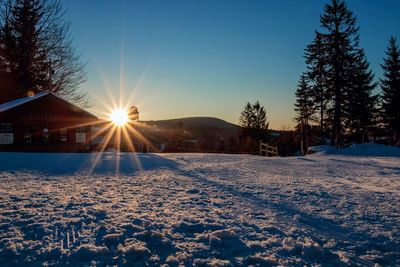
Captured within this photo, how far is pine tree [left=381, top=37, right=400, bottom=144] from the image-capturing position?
3447 centimetres

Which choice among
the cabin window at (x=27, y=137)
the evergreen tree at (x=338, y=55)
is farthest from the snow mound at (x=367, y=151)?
the cabin window at (x=27, y=137)

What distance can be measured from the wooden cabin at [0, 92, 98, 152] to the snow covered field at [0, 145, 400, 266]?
18818mm

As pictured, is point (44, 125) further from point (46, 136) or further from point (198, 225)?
point (198, 225)

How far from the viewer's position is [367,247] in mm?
3590

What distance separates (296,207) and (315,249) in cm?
203

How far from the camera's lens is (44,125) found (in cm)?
2544

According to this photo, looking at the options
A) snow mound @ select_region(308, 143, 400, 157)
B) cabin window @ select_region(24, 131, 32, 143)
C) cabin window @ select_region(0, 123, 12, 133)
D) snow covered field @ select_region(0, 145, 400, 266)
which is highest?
cabin window @ select_region(0, 123, 12, 133)

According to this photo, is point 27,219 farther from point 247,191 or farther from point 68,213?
point 247,191

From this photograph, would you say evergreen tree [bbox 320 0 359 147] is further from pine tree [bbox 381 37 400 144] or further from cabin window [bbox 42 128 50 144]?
cabin window [bbox 42 128 50 144]

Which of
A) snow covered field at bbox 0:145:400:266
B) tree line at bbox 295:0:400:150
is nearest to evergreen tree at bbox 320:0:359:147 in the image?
tree line at bbox 295:0:400:150

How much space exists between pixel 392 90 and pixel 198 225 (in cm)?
3906

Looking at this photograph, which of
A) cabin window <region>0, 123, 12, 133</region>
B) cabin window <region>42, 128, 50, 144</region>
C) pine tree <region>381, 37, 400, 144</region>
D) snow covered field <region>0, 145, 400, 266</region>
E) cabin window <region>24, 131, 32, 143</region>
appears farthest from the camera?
pine tree <region>381, 37, 400, 144</region>

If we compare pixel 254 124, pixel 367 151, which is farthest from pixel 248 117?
pixel 367 151

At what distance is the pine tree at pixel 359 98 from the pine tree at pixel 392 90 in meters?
1.69
